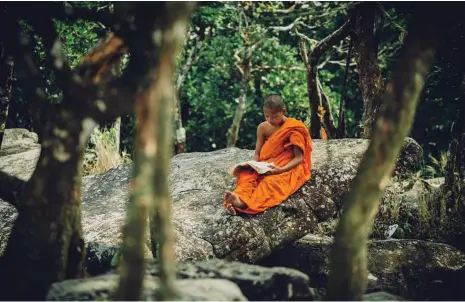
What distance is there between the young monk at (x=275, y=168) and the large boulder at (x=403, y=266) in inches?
27.7

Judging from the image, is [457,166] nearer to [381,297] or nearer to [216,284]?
[381,297]

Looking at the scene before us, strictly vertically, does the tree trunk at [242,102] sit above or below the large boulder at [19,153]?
above

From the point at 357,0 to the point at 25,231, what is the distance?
18.5ft

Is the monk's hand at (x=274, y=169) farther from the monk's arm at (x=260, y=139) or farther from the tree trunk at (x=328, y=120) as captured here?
the tree trunk at (x=328, y=120)

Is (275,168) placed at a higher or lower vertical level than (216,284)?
higher

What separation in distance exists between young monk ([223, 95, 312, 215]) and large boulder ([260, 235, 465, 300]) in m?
0.70

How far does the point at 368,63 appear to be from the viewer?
342 inches

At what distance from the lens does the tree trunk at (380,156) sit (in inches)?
140

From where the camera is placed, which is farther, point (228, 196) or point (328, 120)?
point (328, 120)

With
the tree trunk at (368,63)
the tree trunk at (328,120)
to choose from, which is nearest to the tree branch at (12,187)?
the tree trunk at (368,63)

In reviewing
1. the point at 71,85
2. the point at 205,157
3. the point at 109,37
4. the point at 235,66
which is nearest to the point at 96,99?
the point at 71,85

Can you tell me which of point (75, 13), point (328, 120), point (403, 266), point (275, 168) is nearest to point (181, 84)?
point (328, 120)

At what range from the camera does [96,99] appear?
3.82m

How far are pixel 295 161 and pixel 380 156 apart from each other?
354 cm
